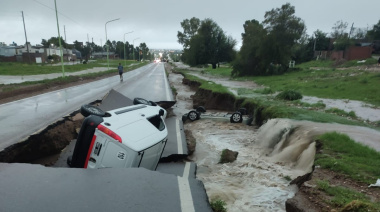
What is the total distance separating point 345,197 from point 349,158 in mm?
2083

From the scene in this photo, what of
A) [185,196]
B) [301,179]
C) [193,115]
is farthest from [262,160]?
[193,115]

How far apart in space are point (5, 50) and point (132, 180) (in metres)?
110

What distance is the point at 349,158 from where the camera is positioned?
19.3ft

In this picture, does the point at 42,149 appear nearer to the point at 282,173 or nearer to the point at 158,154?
the point at 158,154

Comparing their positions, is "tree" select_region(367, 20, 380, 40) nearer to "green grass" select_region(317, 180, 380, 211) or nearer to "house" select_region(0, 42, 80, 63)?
"green grass" select_region(317, 180, 380, 211)

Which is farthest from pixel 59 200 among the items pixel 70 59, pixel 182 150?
pixel 70 59

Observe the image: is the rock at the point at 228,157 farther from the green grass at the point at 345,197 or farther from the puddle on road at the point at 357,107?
the puddle on road at the point at 357,107

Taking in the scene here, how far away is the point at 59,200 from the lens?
10.6ft

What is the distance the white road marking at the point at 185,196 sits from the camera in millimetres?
3285

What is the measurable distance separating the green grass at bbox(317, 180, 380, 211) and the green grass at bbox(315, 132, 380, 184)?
2.18ft

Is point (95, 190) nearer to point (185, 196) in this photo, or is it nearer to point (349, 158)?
point (185, 196)

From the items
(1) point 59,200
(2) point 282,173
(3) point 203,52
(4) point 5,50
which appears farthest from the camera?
(4) point 5,50

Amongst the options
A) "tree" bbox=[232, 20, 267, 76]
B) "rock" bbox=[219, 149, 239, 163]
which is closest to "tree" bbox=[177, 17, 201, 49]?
"tree" bbox=[232, 20, 267, 76]

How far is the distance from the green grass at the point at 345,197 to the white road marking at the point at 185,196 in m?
2.07
